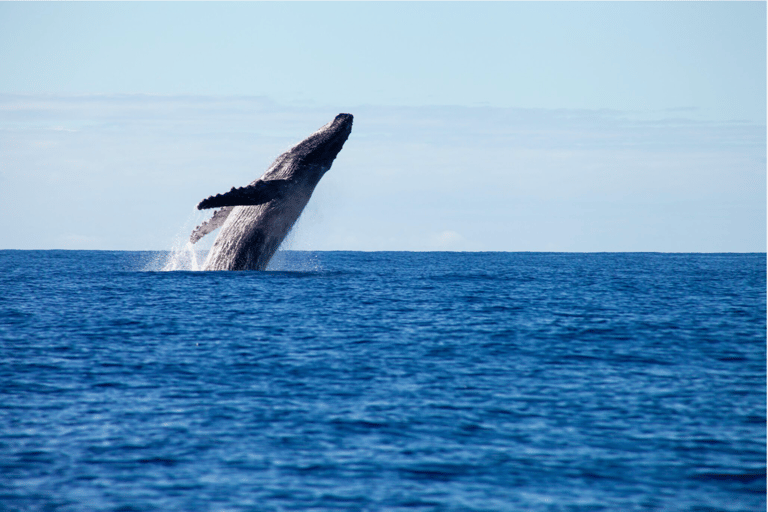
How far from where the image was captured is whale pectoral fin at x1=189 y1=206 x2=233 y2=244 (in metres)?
30.1

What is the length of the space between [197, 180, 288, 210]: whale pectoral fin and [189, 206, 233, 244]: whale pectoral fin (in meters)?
2.75

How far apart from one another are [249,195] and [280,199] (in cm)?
182

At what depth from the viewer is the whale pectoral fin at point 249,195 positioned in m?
25.8

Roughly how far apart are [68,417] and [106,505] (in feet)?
12.1

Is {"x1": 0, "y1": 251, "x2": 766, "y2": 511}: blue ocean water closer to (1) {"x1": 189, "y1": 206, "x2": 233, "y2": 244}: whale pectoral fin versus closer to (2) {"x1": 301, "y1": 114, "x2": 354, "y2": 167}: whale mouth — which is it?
(1) {"x1": 189, "y1": 206, "x2": 233, "y2": 244}: whale pectoral fin

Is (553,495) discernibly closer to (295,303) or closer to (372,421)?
(372,421)

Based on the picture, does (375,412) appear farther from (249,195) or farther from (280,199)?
(280,199)

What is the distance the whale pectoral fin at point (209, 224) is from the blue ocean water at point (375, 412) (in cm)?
639

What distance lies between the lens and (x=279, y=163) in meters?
29.6

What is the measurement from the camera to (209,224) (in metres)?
30.2

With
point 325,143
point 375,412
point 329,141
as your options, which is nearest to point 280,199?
→ point 325,143

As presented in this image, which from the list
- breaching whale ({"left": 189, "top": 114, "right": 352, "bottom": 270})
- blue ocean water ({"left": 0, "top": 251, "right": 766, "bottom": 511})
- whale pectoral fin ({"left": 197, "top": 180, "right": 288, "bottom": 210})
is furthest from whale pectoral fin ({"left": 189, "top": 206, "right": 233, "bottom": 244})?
blue ocean water ({"left": 0, "top": 251, "right": 766, "bottom": 511})

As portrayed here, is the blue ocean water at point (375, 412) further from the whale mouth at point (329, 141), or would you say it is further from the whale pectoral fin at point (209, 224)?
the whale mouth at point (329, 141)

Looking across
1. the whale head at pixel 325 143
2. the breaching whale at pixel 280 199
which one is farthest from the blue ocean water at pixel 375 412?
the whale head at pixel 325 143
